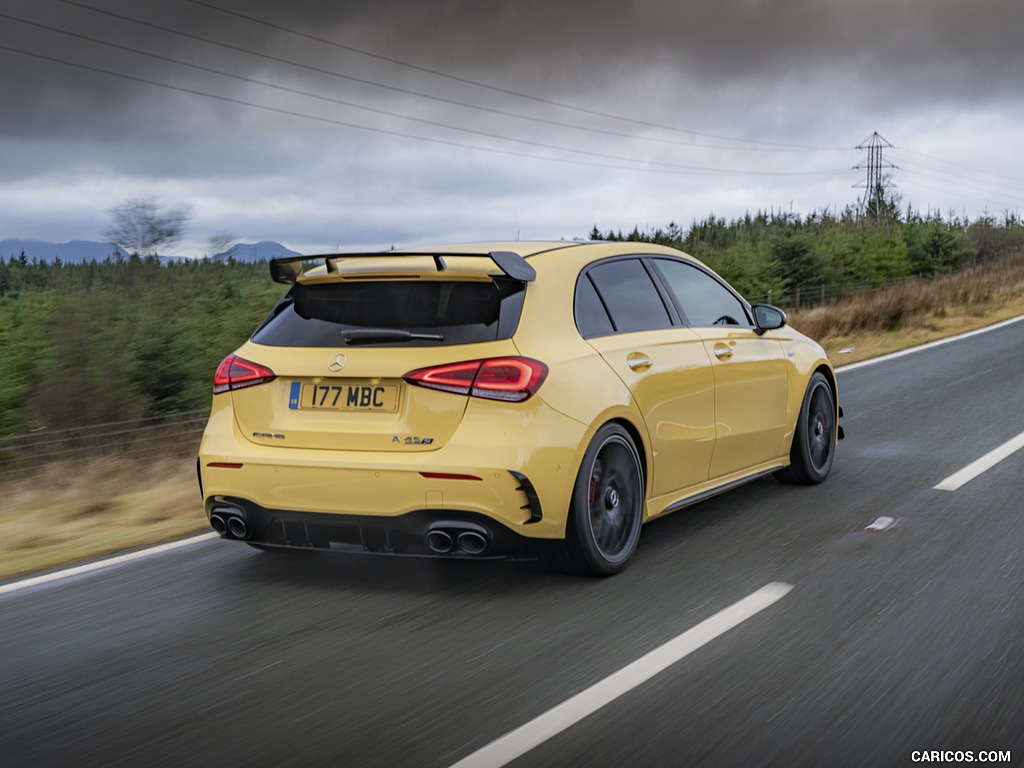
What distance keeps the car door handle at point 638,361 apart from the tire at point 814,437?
2049 millimetres

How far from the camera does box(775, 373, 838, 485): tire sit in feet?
24.3

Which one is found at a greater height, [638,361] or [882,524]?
[638,361]

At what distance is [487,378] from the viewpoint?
4906mm

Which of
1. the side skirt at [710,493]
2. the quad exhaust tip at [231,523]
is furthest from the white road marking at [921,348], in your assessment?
the quad exhaust tip at [231,523]

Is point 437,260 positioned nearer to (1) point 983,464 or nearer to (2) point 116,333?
(1) point 983,464

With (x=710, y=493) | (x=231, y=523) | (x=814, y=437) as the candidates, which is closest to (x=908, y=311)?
(x=814, y=437)

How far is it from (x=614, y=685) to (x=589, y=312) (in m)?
2.14

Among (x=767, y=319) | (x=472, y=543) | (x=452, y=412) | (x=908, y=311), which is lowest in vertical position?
(x=472, y=543)

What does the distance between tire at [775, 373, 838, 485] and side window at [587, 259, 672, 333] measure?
174 centimetres

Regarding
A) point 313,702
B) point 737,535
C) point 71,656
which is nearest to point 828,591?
point 737,535

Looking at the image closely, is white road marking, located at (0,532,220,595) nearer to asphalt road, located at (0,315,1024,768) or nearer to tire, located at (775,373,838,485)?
asphalt road, located at (0,315,1024,768)

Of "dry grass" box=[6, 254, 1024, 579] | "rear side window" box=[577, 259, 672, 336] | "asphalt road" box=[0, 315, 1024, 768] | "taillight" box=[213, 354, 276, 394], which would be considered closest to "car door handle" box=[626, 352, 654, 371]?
"rear side window" box=[577, 259, 672, 336]

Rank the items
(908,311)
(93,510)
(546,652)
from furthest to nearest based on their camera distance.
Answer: (908,311) → (93,510) → (546,652)

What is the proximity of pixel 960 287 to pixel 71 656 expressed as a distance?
26354mm
